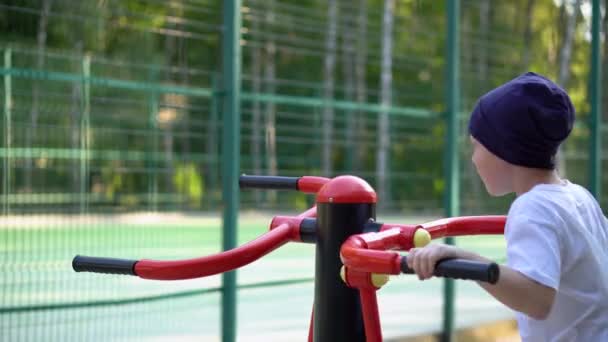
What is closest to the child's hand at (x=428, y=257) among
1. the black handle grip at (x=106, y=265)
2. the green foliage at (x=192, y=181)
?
the black handle grip at (x=106, y=265)

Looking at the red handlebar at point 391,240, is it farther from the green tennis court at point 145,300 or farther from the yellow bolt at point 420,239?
the green tennis court at point 145,300

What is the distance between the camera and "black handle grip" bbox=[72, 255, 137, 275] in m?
1.76

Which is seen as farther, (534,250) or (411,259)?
(534,250)

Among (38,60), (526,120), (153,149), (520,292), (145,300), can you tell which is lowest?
(145,300)

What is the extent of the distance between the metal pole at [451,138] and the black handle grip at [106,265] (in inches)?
160

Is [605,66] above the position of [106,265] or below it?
above

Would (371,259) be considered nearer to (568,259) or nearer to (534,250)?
(534,250)

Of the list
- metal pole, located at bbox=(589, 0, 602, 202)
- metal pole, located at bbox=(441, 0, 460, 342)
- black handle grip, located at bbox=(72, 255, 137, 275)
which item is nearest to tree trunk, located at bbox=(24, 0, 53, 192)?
metal pole, located at bbox=(441, 0, 460, 342)

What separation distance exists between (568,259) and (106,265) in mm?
821

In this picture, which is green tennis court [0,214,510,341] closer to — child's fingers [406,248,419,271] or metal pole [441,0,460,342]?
metal pole [441,0,460,342]

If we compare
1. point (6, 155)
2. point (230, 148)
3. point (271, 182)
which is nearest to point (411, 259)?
point (271, 182)

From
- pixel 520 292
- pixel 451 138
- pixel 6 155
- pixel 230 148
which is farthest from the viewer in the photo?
pixel 451 138

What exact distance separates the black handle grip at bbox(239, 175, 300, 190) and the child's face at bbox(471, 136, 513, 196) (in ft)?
1.42

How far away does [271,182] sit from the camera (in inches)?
86.4
